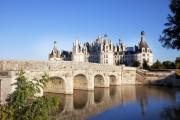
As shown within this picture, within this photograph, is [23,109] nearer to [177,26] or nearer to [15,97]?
[15,97]

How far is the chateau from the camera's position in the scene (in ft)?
273

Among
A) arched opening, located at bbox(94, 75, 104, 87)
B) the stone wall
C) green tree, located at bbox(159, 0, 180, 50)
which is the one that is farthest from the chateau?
green tree, located at bbox(159, 0, 180, 50)

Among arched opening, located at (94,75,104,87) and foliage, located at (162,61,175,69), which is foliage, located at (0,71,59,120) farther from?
foliage, located at (162,61,175,69)

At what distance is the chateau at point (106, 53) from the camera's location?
83062 mm

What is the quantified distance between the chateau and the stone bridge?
25703mm

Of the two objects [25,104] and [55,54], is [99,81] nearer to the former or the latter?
[55,54]

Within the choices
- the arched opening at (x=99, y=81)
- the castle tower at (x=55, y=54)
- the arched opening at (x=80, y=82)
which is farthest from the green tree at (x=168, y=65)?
the castle tower at (x=55, y=54)

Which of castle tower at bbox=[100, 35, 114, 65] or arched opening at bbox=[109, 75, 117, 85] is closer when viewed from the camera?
arched opening at bbox=[109, 75, 117, 85]

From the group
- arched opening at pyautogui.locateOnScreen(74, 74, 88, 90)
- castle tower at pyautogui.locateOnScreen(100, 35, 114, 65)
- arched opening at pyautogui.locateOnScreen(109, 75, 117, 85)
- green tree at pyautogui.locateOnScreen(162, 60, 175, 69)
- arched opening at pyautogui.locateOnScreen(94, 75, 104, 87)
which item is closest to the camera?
arched opening at pyautogui.locateOnScreen(74, 74, 88, 90)

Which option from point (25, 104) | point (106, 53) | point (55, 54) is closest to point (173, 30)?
point (25, 104)

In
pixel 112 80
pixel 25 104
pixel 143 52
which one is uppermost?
pixel 143 52

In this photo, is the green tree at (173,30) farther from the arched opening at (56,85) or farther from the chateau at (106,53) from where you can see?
the chateau at (106,53)

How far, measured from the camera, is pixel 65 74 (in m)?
39.0

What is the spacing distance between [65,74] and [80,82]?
8200 millimetres
